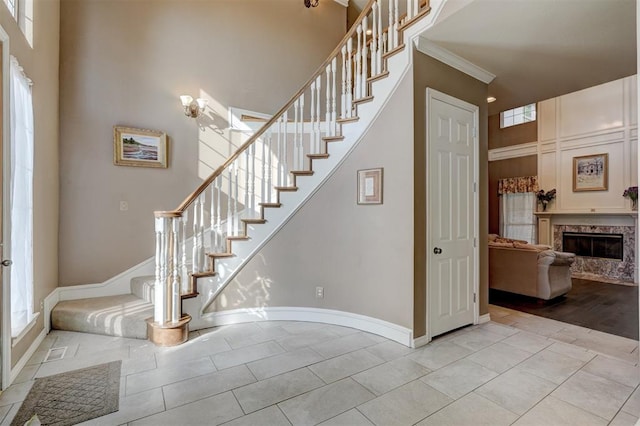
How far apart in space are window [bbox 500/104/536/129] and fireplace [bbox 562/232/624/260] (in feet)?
10.7

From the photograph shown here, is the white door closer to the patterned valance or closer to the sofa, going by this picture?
the sofa

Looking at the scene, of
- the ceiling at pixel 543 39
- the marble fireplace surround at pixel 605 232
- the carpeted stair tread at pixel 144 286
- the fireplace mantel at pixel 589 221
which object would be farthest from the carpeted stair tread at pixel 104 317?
the fireplace mantel at pixel 589 221

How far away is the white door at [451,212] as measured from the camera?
3.07 meters

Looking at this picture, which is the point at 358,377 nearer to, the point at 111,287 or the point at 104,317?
the point at 104,317

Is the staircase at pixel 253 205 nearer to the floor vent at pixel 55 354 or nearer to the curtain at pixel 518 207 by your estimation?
the floor vent at pixel 55 354

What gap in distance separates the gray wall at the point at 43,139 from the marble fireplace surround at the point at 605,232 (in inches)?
375

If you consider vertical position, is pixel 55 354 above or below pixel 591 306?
above

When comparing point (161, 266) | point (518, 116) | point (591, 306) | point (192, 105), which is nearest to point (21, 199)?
point (161, 266)

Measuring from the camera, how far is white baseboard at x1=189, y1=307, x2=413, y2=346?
309cm

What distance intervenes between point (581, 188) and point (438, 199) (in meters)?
6.31

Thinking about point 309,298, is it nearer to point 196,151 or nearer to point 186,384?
point 186,384

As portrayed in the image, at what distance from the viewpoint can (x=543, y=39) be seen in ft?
9.19

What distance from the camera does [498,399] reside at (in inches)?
81.9

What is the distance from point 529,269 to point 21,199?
599 cm
